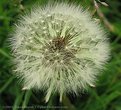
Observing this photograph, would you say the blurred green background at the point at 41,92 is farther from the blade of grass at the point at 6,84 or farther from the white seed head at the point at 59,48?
the white seed head at the point at 59,48

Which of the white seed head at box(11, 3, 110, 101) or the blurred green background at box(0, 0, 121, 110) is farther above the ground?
the white seed head at box(11, 3, 110, 101)

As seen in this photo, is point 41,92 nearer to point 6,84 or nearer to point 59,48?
point 6,84

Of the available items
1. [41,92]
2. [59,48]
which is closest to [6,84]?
[41,92]

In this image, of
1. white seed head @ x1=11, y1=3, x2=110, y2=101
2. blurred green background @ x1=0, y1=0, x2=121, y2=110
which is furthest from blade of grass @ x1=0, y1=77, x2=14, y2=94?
white seed head @ x1=11, y1=3, x2=110, y2=101

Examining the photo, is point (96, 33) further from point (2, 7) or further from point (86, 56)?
point (2, 7)

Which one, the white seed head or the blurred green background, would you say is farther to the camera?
the blurred green background

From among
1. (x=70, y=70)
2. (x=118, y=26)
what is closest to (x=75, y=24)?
(x=70, y=70)

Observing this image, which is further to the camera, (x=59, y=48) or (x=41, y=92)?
(x=41, y=92)

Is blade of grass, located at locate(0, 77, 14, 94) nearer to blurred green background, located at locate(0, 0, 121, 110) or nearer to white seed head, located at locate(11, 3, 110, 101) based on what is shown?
blurred green background, located at locate(0, 0, 121, 110)

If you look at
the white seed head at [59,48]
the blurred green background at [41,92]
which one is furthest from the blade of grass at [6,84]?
the white seed head at [59,48]
